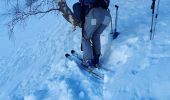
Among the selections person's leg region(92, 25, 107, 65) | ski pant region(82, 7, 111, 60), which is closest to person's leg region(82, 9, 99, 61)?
ski pant region(82, 7, 111, 60)

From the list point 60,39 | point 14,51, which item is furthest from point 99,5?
point 14,51

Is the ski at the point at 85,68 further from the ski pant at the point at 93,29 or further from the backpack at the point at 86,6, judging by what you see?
the backpack at the point at 86,6

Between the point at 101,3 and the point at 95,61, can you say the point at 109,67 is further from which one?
the point at 101,3

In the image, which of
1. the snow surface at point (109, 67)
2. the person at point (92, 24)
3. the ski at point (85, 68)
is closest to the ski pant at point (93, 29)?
the person at point (92, 24)

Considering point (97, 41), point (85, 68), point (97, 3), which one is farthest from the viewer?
point (85, 68)

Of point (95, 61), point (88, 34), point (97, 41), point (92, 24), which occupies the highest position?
point (92, 24)

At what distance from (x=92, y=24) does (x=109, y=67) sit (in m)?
1.03

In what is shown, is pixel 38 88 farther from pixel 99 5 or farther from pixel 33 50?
pixel 33 50

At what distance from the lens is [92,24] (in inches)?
300

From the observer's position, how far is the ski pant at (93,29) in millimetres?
7598

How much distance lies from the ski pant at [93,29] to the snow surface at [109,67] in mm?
475

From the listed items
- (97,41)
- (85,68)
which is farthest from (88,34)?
(85,68)

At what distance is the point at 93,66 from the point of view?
7.86 m

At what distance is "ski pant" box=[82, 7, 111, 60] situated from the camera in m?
7.60
